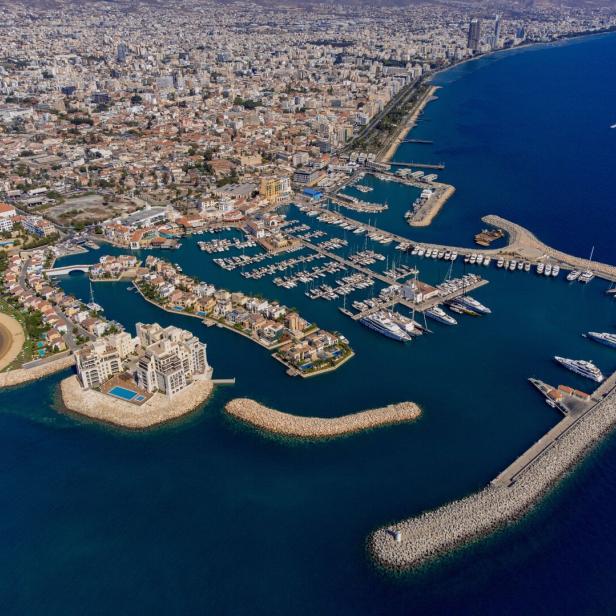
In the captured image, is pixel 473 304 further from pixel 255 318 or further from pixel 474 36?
pixel 474 36

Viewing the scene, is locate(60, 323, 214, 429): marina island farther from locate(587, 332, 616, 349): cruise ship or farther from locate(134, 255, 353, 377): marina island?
locate(587, 332, 616, 349): cruise ship

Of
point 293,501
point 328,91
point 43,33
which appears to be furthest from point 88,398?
point 43,33

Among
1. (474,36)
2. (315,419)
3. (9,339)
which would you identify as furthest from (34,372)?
(474,36)

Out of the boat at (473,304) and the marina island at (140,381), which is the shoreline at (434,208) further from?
the marina island at (140,381)

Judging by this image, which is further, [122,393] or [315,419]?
[122,393]

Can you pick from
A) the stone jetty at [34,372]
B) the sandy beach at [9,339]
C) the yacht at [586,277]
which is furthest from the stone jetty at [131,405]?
the yacht at [586,277]

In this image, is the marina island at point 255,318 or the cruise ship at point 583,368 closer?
the cruise ship at point 583,368

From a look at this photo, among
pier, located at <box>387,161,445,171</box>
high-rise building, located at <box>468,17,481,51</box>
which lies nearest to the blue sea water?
pier, located at <box>387,161,445,171</box>
